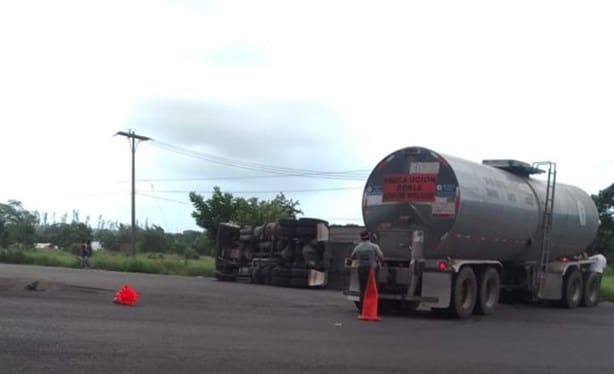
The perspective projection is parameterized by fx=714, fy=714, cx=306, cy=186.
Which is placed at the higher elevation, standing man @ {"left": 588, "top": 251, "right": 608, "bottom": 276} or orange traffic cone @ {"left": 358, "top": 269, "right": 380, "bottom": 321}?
standing man @ {"left": 588, "top": 251, "right": 608, "bottom": 276}

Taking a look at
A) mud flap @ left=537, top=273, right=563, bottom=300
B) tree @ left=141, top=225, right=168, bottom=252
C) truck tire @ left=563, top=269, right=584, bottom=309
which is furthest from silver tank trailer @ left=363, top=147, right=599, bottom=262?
tree @ left=141, top=225, right=168, bottom=252

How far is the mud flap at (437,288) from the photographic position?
1433 cm

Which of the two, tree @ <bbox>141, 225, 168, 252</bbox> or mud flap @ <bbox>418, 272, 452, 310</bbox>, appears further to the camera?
tree @ <bbox>141, 225, 168, 252</bbox>

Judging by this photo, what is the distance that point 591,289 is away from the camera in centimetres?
2119

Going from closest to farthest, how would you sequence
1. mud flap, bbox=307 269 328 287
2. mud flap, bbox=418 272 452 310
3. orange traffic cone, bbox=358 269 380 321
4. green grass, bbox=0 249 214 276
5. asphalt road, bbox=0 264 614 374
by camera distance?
asphalt road, bbox=0 264 614 374
orange traffic cone, bbox=358 269 380 321
mud flap, bbox=418 272 452 310
mud flap, bbox=307 269 328 287
green grass, bbox=0 249 214 276

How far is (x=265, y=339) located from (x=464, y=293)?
6662 millimetres

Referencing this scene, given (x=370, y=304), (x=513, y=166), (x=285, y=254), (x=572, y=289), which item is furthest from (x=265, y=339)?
(x=285, y=254)

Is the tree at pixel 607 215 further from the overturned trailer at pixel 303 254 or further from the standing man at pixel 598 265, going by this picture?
the overturned trailer at pixel 303 254

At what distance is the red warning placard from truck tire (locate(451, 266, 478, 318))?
5.77 feet

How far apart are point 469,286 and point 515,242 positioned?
2.42m

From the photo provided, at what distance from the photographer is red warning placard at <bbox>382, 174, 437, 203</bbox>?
14.9 m

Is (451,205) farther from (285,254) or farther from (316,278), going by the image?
(285,254)

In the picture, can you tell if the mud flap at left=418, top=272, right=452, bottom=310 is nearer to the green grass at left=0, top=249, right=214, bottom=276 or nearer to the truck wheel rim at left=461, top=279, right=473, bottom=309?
the truck wheel rim at left=461, top=279, right=473, bottom=309

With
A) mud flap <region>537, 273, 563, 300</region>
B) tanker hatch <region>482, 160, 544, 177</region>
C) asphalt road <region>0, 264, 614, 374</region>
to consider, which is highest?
tanker hatch <region>482, 160, 544, 177</region>
